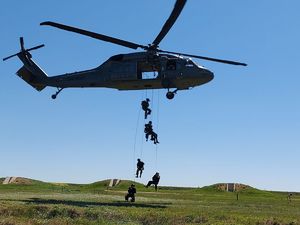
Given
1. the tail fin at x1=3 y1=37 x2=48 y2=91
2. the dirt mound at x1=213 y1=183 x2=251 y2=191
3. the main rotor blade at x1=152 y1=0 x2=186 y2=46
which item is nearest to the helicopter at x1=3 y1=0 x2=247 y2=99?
the main rotor blade at x1=152 y1=0 x2=186 y2=46

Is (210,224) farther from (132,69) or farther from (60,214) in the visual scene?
(132,69)

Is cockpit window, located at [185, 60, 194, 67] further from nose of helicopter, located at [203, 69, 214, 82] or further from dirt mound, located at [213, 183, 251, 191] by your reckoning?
dirt mound, located at [213, 183, 251, 191]

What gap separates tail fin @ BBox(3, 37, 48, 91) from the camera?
46.7 metres

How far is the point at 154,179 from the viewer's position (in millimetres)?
40312

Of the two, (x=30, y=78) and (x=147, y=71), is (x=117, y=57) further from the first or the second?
(x=30, y=78)

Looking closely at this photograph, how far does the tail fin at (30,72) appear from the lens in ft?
153

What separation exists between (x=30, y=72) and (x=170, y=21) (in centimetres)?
1891

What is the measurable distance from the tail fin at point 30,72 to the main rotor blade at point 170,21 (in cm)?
1376

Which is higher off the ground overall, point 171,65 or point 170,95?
point 171,65

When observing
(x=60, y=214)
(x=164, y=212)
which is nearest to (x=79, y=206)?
(x=60, y=214)

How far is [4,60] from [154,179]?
19.1 meters

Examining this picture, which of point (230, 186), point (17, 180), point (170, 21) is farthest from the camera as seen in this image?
point (17, 180)

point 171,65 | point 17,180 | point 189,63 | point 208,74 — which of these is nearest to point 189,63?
point 189,63

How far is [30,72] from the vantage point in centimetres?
4775
